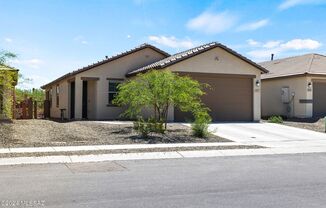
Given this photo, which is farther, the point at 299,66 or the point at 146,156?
the point at 299,66

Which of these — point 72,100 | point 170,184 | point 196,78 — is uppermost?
point 196,78

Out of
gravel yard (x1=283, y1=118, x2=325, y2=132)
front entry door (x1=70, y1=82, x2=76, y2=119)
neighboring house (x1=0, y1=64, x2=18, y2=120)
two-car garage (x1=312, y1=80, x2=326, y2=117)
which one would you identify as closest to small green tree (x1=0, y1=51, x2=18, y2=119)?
neighboring house (x1=0, y1=64, x2=18, y2=120)

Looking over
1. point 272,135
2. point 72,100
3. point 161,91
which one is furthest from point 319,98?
point 72,100

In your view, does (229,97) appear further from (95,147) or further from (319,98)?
(95,147)

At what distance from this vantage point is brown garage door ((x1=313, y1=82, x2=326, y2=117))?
29.9 metres

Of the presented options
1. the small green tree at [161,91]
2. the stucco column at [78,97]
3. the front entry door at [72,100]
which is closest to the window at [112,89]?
the stucco column at [78,97]

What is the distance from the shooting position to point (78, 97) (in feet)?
90.1

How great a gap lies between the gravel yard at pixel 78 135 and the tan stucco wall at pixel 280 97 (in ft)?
34.9

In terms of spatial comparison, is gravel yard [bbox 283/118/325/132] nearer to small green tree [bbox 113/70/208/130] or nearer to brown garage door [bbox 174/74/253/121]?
brown garage door [bbox 174/74/253/121]

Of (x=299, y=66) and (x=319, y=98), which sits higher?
(x=299, y=66)

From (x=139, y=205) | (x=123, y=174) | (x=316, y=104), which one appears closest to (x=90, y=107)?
(x=316, y=104)

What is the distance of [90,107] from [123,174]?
18.0m

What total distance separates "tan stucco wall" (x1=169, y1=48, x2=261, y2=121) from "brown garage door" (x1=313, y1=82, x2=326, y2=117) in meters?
4.84

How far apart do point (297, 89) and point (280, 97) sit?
184cm
